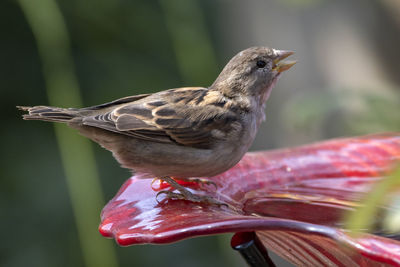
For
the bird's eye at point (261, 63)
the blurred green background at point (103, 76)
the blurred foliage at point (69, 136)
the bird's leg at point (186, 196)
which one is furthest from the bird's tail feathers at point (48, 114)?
the blurred foliage at point (69, 136)

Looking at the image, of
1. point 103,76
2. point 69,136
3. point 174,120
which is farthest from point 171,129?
point 103,76

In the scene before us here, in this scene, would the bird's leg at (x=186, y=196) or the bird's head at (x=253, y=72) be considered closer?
the bird's leg at (x=186, y=196)

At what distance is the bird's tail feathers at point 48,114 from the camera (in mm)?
2398

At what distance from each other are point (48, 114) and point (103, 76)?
8.29 ft

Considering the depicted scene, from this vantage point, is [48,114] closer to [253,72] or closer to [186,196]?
[186,196]

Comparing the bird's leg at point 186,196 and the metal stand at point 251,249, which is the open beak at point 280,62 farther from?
the metal stand at point 251,249

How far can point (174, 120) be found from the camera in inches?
96.0

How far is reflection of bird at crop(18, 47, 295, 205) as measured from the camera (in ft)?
7.85

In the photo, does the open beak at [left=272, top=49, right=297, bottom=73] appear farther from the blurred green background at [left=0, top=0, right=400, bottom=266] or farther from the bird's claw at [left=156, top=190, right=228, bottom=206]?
the blurred green background at [left=0, top=0, right=400, bottom=266]

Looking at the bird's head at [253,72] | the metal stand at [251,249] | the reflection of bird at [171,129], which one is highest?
the bird's head at [253,72]

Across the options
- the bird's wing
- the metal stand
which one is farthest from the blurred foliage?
the metal stand

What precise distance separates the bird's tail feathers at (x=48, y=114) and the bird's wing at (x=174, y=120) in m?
0.10

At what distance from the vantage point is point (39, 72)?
14.9 feet

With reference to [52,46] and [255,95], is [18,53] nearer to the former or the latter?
[52,46]
